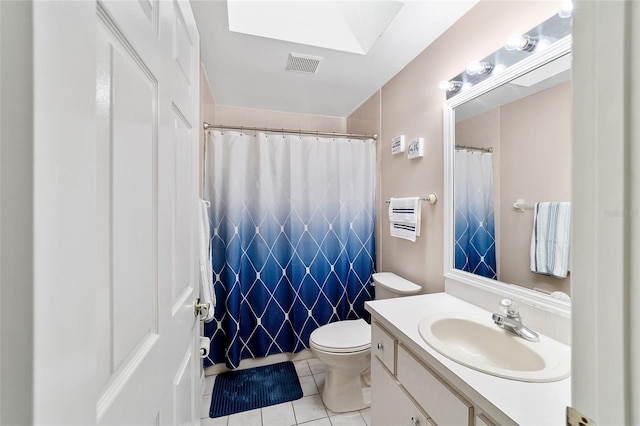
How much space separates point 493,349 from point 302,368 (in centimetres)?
154

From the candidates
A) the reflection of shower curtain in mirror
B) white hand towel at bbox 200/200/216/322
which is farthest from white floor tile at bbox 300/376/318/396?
the reflection of shower curtain in mirror

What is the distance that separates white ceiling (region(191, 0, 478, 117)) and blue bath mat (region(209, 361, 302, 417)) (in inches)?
89.9

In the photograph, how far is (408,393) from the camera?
1039mm

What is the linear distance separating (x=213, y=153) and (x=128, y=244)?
Answer: 66.7 inches

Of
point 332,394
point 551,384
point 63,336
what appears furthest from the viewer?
point 332,394

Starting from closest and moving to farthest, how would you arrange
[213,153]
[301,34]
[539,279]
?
[539,279]
[301,34]
[213,153]

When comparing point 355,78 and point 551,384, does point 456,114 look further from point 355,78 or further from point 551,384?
point 551,384

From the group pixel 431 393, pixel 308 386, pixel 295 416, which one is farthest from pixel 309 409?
pixel 431 393

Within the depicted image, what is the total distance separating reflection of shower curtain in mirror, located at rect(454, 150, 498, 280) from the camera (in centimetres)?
135

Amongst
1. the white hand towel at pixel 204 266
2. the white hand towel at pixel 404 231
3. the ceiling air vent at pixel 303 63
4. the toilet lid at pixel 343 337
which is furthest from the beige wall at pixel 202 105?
the white hand towel at pixel 404 231

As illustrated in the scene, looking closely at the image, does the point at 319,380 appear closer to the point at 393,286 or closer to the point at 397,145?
the point at 393,286

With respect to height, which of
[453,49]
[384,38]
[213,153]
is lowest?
[213,153]

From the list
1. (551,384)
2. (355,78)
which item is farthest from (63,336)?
(355,78)

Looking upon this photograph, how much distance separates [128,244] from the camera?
0.49 m
